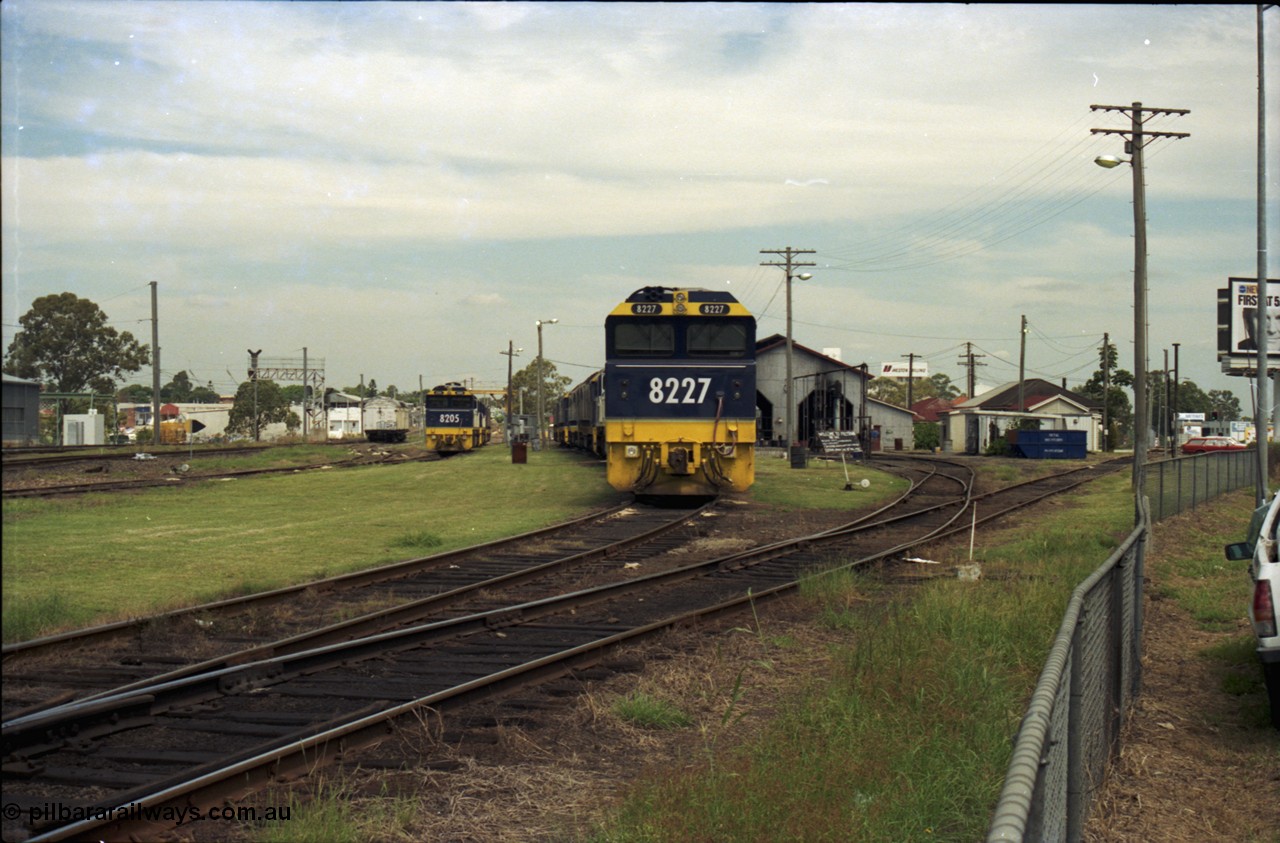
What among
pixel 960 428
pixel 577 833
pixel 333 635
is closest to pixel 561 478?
pixel 333 635

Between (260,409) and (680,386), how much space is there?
78.3 meters

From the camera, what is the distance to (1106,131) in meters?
21.5

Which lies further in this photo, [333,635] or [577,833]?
[333,635]

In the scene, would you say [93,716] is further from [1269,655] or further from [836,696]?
[1269,655]

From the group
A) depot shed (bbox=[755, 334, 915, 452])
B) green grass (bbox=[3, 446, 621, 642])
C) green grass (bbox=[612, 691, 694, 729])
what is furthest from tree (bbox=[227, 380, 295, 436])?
green grass (bbox=[612, 691, 694, 729])

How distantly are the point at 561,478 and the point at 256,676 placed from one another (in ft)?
74.2

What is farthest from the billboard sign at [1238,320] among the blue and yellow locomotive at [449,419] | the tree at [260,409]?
the tree at [260,409]

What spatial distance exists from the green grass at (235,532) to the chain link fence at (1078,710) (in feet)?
16.5

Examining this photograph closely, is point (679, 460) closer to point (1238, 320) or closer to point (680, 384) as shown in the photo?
point (680, 384)

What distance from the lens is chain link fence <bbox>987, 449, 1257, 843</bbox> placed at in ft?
9.91

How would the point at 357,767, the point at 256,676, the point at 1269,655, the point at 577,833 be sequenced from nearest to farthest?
1. the point at 577,833
2. the point at 357,767
3. the point at 1269,655
4. the point at 256,676

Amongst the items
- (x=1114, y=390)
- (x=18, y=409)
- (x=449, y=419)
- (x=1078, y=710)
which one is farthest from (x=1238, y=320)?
(x=1114, y=390)

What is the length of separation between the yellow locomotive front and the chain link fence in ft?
38.5

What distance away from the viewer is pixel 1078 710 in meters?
4.88
